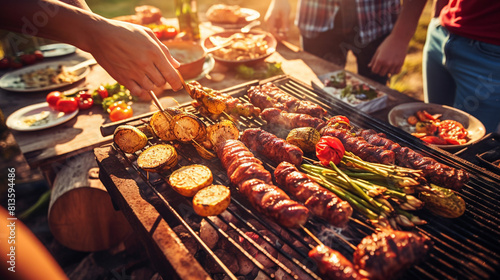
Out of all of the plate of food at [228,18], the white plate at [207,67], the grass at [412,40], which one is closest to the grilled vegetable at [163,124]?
the white plate at [207,67]

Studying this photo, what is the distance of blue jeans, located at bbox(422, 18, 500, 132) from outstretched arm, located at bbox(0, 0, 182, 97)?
414 cm

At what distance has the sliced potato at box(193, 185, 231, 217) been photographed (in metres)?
Result: 2.56

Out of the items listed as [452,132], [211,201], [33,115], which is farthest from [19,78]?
[452,132]

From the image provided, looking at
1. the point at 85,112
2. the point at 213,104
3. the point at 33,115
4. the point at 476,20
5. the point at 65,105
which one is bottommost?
the point at 85,112

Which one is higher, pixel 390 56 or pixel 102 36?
pixel 102 36

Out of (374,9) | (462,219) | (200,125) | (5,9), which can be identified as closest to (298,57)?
(374,9)

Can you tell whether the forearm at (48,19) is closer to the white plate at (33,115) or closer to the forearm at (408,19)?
the white plate at (33,115)

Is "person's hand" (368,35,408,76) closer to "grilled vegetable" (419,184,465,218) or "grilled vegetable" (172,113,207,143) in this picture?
"grilled vegetable" (419,184,465,218)

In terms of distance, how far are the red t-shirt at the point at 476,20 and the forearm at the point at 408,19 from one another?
0.44m

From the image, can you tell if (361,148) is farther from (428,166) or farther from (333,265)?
(333,265)

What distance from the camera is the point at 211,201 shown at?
8.52 feet

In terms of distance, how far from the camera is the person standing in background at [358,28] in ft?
15.7

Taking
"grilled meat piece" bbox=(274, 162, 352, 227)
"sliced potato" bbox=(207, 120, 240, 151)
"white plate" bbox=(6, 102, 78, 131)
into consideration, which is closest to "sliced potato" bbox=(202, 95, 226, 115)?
"sliced potato" bbox=(207, 120, 240, 151)

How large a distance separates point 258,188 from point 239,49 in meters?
4.20
